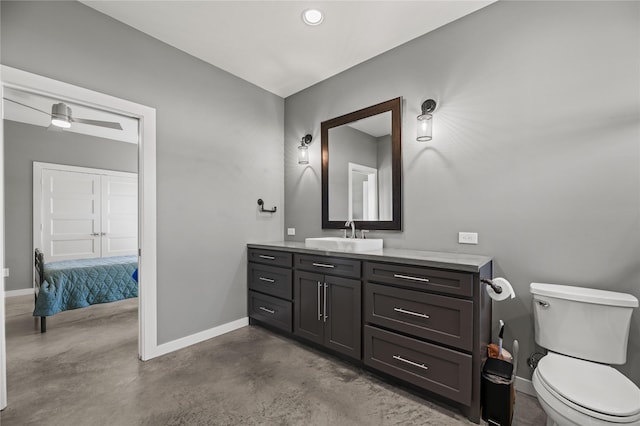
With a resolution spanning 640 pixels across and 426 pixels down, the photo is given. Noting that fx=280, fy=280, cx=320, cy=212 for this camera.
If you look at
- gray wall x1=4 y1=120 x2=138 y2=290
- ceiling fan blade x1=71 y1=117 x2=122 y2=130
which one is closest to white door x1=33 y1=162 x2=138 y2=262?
gray wall x1=4 y1=120 x2=138 y2=290

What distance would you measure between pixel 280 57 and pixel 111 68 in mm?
1451

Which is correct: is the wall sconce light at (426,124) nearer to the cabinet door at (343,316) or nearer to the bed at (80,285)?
the cabinet door at (343,316)

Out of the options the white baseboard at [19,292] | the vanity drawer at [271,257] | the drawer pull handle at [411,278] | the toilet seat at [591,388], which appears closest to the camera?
the toilet seat at [591,388]

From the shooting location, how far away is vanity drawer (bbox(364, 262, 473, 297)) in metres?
1.72

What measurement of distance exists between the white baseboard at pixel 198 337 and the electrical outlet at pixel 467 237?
7.94ft

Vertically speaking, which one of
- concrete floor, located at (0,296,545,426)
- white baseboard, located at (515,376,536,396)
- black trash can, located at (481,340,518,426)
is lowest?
concrete floor, located at (0,296,545,426)

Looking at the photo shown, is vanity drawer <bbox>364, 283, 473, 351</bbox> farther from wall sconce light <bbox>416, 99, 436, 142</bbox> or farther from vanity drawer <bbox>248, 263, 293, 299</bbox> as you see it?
wall sconce light <bbox>416, 99, 436, 142</bbox>

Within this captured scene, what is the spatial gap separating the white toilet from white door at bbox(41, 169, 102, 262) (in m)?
6.66

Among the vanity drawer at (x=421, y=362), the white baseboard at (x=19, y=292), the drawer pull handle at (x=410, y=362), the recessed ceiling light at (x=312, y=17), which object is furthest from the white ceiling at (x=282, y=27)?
the white baseboard at (x=19, y=292)

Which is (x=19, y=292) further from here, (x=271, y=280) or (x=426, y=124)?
(x=426, y=124)

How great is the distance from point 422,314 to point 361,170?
154cm

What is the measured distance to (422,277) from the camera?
73.8 inches

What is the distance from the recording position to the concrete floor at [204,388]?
1732 mm

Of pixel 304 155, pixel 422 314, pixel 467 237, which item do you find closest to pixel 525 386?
pixel 422 314
